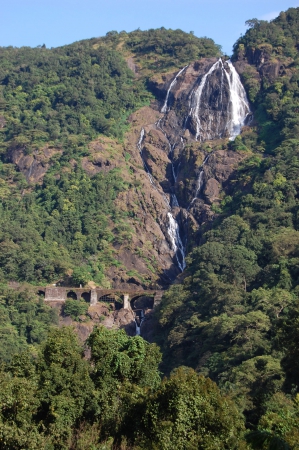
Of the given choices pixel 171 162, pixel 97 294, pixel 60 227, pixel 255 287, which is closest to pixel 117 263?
pixel 97 294

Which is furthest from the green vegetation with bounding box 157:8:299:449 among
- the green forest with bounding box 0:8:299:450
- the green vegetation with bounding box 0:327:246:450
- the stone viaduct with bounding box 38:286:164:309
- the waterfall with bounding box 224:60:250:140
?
the stone viaduct with bounding box 38:286:164:309

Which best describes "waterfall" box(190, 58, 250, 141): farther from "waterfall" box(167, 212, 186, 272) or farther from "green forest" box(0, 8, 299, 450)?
"waterfall" box(167, 212, 186, 272)

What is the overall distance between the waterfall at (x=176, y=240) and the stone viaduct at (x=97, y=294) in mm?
9642

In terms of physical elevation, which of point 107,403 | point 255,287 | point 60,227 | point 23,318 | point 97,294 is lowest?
point 97,294

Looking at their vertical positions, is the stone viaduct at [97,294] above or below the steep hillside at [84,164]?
below

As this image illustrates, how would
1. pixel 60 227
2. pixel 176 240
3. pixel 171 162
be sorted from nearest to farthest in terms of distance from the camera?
pixel 60 227, pixel 176 240, pixel 171 162

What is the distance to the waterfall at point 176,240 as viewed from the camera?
260 feet

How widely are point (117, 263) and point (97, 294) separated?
5837 millimetres

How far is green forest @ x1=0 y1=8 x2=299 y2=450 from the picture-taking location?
91.6 ft

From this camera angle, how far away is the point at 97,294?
69.1 meters

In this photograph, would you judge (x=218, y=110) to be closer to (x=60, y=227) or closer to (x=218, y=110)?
(x=218, y=110)

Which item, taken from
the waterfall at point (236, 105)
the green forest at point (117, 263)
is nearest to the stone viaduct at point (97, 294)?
the green forest at point (117, 263)

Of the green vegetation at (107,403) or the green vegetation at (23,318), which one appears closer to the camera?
the green vegetation at (107,403)

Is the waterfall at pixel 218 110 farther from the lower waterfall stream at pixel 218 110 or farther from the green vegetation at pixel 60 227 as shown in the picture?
the green vegetation at pixel 60 227
